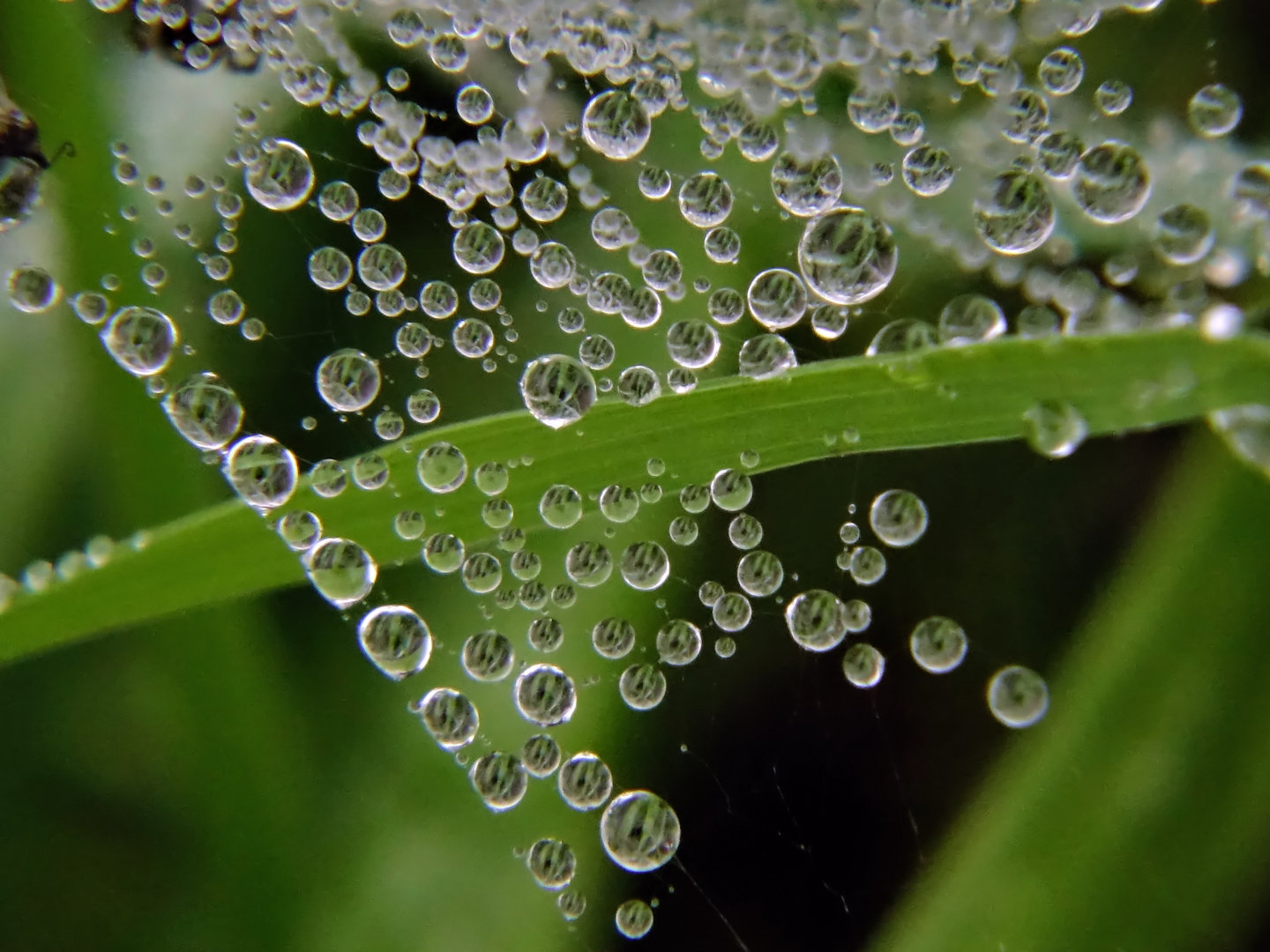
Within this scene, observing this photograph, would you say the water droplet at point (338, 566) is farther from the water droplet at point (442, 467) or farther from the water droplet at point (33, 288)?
the water droplet at point (33, 288)

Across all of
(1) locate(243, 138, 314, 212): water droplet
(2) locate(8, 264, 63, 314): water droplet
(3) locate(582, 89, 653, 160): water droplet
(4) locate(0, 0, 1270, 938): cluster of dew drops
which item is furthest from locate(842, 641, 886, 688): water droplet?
(2) locate(8, 264, 63, 314): water droplet

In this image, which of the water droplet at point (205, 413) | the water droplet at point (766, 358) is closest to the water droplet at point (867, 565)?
the water droplet at point (766, 358)

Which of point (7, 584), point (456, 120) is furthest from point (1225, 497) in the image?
point (7, 584)

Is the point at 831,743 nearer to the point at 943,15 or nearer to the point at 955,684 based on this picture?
the point at 955,684

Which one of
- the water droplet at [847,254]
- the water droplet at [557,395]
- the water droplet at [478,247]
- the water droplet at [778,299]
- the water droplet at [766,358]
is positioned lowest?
the water droplet at [557,395]

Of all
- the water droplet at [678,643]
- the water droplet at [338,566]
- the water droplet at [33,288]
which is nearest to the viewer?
the water droplet at [338,566]

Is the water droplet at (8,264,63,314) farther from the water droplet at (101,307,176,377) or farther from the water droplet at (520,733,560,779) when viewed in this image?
the water droplet at (520,733,560,779)
